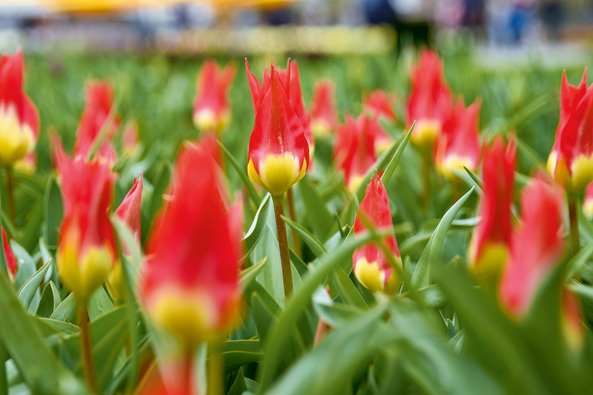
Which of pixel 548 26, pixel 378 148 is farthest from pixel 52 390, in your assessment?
pixel 548 26

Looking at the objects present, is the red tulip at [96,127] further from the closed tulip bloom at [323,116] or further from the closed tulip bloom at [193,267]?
the closed tulip bloom at [323,116]

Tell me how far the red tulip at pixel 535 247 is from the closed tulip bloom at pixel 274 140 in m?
0.34

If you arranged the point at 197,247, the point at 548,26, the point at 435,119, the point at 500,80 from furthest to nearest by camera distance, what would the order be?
the point at 548,26
the point at 500,80
the point at 435,119
the point at 197,247

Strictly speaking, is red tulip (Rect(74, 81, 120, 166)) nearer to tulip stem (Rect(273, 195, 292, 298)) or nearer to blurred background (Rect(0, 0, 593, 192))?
blurred background (Rect(0, 0, 593, 192))

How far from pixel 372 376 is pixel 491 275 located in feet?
0.49

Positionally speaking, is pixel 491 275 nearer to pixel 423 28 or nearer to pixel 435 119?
pixel 435 119

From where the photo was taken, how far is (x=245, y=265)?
2.56 ft

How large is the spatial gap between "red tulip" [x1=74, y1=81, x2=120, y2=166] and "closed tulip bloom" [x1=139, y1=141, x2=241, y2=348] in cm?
47

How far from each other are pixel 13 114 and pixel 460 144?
2.70ft

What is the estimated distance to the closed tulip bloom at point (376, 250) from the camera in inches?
24.8

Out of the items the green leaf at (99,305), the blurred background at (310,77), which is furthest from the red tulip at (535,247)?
the blurred background at (310,77)

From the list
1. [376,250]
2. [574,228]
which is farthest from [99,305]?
[574,228]

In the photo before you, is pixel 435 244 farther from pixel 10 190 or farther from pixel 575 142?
pixel 10 190

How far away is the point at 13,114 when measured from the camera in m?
0.99
